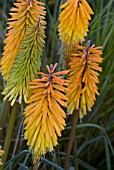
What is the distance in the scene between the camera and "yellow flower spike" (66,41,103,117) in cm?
136

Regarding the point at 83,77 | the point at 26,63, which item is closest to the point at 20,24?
the point at 26,63

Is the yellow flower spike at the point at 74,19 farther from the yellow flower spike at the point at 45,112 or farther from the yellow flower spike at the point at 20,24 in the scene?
the yellow flower spike at the point at 45,112

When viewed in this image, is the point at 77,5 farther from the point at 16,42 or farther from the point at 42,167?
the point at 42,167

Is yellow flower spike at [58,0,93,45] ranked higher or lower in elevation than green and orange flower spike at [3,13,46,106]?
higher

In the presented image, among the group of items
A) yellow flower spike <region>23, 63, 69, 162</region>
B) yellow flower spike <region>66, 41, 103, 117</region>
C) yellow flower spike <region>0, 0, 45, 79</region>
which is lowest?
yellow flower spike <region>23, 63, 69, 162</region>

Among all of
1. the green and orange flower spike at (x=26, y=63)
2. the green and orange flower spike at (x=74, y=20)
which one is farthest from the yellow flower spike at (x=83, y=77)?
the green and orange flower spike at (x=26, y=63)

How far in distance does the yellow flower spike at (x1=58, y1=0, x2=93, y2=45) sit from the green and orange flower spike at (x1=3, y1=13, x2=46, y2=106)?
126mm

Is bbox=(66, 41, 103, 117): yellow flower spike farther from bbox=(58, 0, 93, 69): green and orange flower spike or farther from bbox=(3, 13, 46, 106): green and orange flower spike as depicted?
bbox=(3, 13, 46, 106): green and orange flower spike

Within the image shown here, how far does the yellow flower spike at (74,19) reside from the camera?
1335 mm

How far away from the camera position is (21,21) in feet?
4.35

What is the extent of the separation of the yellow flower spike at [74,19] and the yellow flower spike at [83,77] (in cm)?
6

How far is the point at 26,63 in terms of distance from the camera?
1.24 m

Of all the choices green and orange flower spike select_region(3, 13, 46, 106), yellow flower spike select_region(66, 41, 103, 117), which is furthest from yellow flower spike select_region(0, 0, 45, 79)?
yellow flower spike select_region(66, 41, 103, 117)

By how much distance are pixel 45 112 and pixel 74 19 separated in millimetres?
352
